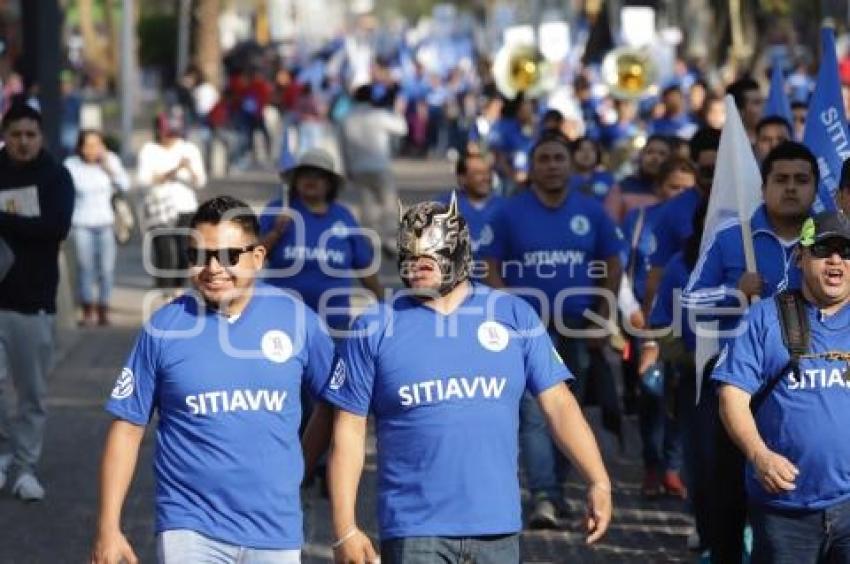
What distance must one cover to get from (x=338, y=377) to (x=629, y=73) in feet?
57.5

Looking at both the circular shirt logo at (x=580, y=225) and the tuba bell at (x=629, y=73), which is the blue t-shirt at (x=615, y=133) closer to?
the tuba bell at (x=629, y=73)

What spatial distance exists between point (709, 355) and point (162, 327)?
2.99 metres

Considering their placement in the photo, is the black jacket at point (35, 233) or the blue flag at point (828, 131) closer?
the blue flag at point (828, 131)

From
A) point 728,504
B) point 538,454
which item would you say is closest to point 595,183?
point 538,454

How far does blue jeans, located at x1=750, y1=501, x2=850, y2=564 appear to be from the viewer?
7410 mm

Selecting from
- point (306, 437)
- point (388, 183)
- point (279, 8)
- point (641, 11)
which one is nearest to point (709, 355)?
point (306, 437)

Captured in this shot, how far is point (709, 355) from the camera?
953cm

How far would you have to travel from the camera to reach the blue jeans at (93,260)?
63.1 ft

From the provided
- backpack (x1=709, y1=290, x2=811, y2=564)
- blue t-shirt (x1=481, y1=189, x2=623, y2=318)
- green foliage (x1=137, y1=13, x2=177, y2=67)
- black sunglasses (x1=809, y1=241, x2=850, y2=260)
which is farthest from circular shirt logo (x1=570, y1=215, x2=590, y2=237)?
green foliage (x1=137, y1=13, x2=177, y2=67)

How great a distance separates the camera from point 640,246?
1206 cm

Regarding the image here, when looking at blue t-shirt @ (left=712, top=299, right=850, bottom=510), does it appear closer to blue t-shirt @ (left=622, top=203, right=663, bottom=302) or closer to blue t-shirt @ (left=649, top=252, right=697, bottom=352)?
blue t-shirt @ (left=649, top=252, right=697, bottom=352)

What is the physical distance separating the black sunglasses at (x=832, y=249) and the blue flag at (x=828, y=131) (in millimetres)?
2755

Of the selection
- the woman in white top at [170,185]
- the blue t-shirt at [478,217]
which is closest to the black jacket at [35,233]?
the blue t-shirt at [478,217]

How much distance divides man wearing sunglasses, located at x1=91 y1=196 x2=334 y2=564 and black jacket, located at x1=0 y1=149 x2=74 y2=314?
15.8 feet
